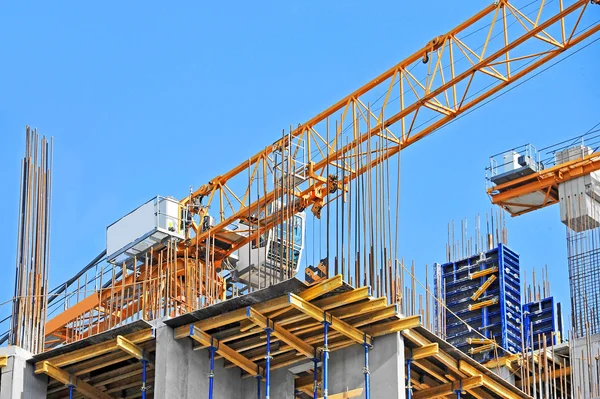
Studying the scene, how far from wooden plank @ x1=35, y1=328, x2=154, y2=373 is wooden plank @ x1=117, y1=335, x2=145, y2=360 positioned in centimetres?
11

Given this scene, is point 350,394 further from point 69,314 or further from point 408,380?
point 69,314

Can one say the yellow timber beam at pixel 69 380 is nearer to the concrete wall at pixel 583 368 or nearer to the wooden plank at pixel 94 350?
the wooden plank at pixel 94 350

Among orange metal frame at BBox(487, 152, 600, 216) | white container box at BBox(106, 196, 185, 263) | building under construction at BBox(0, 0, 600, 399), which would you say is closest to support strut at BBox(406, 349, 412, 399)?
building under construction at BBox(0, 0, 600, 399)

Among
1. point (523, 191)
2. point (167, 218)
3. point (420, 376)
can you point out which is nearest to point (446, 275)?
point (523, 191)

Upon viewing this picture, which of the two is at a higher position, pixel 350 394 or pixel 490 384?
pixel 490 384

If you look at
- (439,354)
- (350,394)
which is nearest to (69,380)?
(350,394)

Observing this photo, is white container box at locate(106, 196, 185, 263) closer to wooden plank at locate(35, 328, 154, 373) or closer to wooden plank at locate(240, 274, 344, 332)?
wooden plank at locate(35, 328, 154, 373)

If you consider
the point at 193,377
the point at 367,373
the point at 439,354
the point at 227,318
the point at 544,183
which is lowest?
the point at 367,373

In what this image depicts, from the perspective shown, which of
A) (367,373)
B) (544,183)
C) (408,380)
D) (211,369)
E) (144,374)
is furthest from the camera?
(544,183)

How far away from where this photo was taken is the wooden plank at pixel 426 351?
28.5 metres

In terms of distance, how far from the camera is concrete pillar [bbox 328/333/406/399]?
27453mm

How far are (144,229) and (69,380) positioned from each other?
16.7m

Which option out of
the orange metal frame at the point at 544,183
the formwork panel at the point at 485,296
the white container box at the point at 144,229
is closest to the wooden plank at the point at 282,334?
the white container box at the point at 144,229

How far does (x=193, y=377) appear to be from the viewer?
94.9ft
